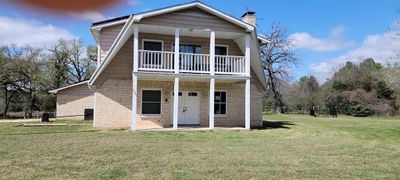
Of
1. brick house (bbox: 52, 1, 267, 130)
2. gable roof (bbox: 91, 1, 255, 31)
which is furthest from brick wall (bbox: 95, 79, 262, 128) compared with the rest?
gable roof (bbox: 91, 1, 255, 31)

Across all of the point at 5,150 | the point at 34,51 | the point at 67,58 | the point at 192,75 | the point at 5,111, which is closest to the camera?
the point at 5,150

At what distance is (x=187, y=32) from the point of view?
18125mm

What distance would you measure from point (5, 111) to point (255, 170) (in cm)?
3998

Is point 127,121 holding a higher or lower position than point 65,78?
lower

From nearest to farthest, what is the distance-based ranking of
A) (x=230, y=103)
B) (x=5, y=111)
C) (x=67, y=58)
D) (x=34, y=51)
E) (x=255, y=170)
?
(x=255, y=170) < (x=230, y=103) < (x=5, y=111) < (x=34, y=51) < (x=67, y=58)

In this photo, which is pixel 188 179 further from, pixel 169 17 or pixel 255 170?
pixel 169 17

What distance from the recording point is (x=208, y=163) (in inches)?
312

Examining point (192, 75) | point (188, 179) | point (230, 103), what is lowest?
point (188, 179)

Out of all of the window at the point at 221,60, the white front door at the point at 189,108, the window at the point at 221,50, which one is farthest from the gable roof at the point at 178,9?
the white front door at the point at 189,108

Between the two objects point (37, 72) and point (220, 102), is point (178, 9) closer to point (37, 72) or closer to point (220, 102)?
point (220, 102)

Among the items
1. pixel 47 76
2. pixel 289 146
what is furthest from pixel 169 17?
pixel 47 76

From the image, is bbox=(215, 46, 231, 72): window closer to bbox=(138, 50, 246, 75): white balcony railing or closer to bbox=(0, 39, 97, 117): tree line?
bbox=(138, 50, 246, 75): white balcony railing

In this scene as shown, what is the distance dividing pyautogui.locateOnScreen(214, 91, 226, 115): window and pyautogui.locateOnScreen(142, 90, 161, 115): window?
320 cm

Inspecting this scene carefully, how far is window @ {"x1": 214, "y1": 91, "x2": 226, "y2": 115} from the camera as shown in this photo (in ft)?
65.0
